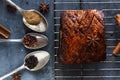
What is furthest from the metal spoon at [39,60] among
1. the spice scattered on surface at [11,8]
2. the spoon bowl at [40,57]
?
the spice scattered on surface at [11,8]

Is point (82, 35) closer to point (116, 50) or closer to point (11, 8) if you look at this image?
point (116, 50)

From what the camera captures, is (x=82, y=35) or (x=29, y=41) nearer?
(x=82, y=35)

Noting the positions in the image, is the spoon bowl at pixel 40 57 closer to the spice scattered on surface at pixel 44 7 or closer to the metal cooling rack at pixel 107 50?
the metal cooling rack at pixel 107 50

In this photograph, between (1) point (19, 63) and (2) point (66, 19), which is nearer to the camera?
(2) point (66, 19)

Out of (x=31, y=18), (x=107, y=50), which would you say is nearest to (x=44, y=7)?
(x=31, y=18)

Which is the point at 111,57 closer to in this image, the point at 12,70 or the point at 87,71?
the point at 87,71

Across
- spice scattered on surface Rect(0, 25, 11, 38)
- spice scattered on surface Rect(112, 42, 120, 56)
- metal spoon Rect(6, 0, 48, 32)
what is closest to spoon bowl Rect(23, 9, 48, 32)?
metal spoon Rect(6, 0, 48, 32)

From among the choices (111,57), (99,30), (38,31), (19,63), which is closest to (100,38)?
(99,30)
